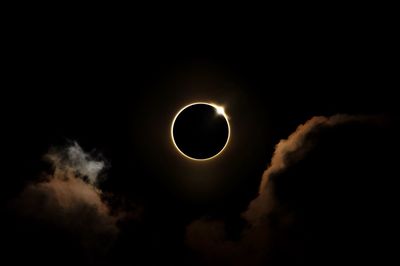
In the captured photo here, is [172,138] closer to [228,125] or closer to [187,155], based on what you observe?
[187,155]

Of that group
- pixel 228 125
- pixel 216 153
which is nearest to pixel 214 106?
pixel 228 125

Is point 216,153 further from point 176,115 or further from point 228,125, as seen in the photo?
point 176,115

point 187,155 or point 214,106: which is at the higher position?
point 214,106

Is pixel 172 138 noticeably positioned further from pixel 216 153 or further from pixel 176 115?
pixel 216 153

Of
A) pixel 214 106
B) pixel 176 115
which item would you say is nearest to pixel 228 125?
pixel 214 106

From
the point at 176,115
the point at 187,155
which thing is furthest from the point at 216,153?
the point at 176,115
